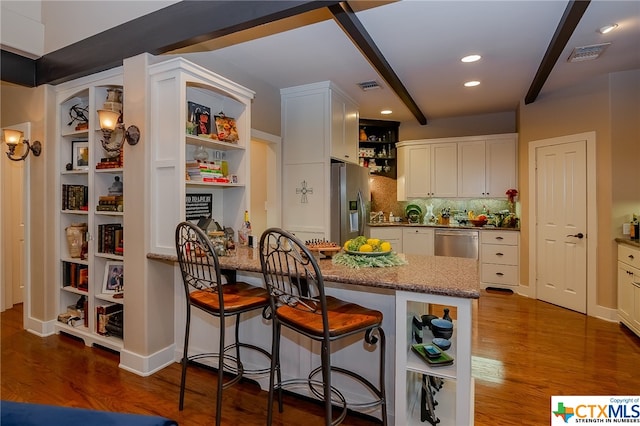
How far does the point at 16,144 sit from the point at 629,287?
6.11m

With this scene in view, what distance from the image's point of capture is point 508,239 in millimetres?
4914

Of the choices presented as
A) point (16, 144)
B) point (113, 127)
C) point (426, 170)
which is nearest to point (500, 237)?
point (426, 170)

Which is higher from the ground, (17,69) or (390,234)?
(17,69)

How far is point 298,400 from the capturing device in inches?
87.7

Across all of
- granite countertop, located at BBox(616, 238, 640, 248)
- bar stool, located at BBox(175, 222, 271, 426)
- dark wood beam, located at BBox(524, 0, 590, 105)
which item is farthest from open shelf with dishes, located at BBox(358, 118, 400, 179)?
bar stool, located at BBox(175, 222, 271, 426)

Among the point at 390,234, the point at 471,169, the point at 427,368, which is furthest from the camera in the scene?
the point at 390,234

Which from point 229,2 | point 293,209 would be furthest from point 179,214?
point 293,209

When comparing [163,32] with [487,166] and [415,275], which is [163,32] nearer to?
[415,275]

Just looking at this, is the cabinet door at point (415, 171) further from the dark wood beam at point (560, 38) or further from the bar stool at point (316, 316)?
the bar stool at point (316, 316)

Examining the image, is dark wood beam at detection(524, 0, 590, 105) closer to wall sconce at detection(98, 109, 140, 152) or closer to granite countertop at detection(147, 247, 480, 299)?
granite countertop at detection(147, 247, 480, 299)

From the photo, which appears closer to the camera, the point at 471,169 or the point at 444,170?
the point at 471,169

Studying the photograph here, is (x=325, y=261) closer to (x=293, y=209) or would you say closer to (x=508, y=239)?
(x=293, y=209)

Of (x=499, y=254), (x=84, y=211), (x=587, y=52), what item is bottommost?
(x=499, y=254)

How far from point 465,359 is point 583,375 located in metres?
1.73
